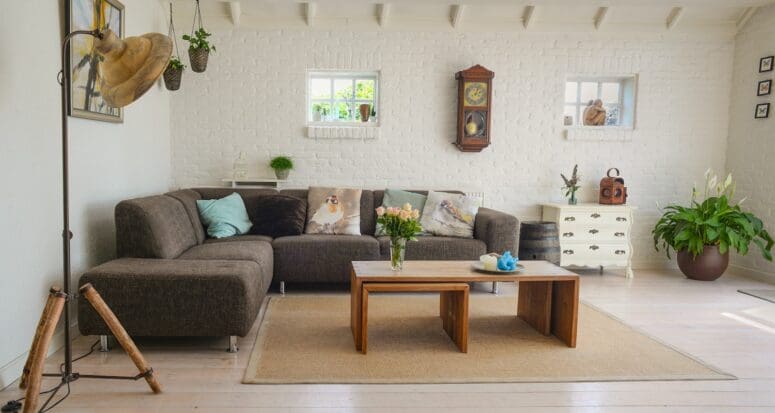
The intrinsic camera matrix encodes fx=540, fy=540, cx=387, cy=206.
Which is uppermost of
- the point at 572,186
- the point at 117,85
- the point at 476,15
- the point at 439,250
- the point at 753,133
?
the point at 476,15

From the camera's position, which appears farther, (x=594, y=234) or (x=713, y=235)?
(x=594, y=234)

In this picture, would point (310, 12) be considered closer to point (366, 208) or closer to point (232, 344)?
point (366, 208)

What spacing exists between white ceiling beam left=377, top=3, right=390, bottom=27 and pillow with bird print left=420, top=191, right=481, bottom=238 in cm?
181

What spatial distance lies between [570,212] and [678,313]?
1.41 metres

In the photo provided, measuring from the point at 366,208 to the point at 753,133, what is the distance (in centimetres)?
386

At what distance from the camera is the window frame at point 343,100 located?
5426mm

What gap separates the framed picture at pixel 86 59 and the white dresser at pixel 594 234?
3931 mm

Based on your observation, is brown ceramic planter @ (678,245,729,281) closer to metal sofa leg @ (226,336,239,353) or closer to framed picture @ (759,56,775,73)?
framed picture @ (759,56,775,73)

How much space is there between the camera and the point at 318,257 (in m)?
4.35

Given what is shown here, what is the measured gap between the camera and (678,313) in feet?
13.1

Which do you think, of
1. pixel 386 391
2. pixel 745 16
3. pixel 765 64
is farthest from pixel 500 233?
pixel 745 16

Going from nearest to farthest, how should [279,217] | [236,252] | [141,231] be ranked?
[141,231] → [236,252] → [279,217]

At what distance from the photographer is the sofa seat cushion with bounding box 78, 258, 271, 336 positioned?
289cm

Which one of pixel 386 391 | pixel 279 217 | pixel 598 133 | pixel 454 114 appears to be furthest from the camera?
pixel 598 133
